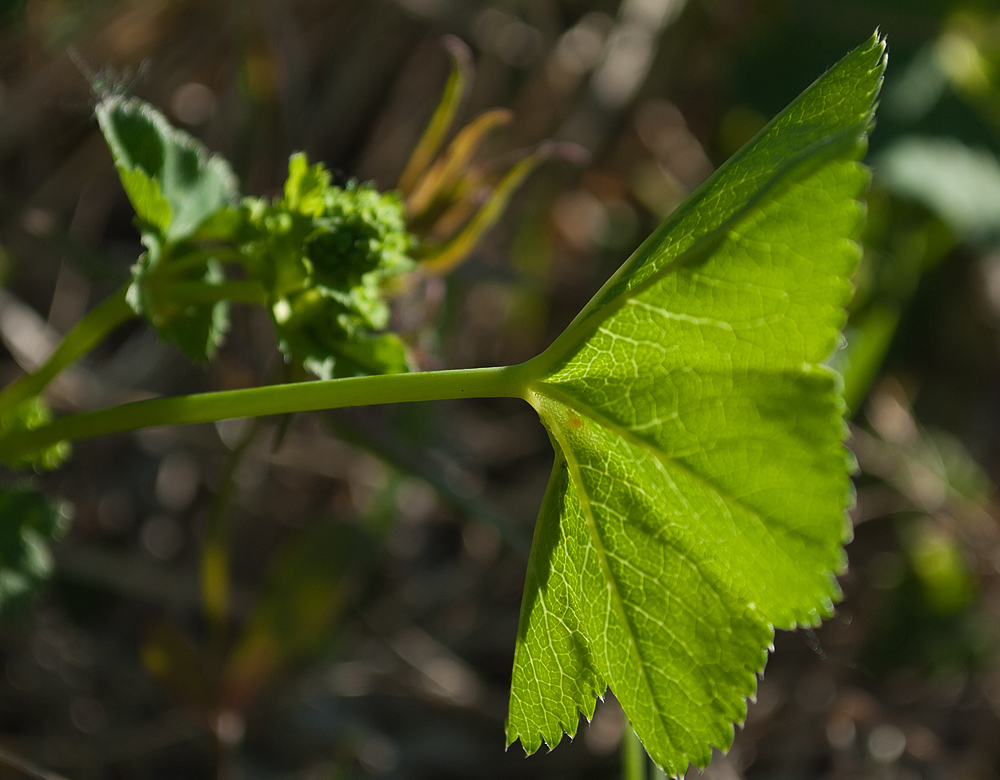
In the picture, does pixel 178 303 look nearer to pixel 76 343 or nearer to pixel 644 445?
pixel 76 343

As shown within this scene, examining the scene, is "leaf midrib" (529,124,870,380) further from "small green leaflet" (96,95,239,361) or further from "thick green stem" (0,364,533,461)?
"small green leaflet" (96,95,239,361)

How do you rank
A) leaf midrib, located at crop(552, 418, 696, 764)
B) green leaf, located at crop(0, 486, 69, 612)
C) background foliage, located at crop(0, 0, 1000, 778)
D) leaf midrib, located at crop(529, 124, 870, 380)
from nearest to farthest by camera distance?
leaf midrib, located at crop(529, 124, 870, 380) → leaf midrib, located at crop(552, 418, 696, 764) → green leaf, located at crop(0, 486, 69, 612) → background foliage, located at crop(0, 0, 1000, 778)

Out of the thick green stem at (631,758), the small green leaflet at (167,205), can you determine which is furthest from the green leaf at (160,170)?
the thick green stem at (631,758)

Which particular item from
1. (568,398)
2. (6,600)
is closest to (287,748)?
(6,600)

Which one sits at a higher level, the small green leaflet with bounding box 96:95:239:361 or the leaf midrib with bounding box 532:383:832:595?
the small green leaflet with bounding box 96:95:239:361

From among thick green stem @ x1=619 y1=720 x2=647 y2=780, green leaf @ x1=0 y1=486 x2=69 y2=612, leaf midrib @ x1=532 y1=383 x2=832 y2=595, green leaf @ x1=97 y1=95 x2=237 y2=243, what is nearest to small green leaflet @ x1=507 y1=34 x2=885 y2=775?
leaf midrib @ x1=532 y1=383 x2=832 y2=595

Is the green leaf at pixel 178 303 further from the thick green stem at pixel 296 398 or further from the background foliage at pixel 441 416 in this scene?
the background foliage at pixel 441 416

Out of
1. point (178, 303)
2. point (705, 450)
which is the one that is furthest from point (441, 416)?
point (705, 450)
